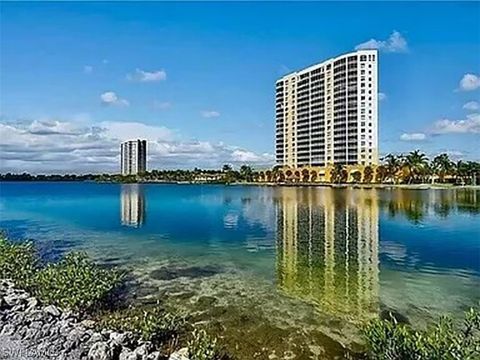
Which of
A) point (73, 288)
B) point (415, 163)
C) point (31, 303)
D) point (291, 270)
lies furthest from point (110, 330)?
point (415, 163)

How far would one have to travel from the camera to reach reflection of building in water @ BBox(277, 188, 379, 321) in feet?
53.8

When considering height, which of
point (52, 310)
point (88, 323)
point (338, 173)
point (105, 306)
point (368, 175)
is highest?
point (338, 173)

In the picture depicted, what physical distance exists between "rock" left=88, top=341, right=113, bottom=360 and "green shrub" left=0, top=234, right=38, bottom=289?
6.97m

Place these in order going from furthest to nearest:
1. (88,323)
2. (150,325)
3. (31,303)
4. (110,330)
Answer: (31,303) → (88,323) → (150,325) → (110,330)

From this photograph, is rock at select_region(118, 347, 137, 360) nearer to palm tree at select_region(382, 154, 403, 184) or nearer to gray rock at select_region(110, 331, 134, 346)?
gray rock at select_region(110, 331, 134, 346)

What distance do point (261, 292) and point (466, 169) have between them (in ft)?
434

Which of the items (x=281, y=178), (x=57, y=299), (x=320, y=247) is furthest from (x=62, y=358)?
(x=281, y=178)

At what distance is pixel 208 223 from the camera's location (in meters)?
44.7

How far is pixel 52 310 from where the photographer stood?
1230cm

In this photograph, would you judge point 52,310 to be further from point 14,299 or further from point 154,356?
point 154,356

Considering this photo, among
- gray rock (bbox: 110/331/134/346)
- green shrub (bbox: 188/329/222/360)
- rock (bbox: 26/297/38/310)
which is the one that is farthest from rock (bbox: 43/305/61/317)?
green shrub (bbox: 188/329/222/360)

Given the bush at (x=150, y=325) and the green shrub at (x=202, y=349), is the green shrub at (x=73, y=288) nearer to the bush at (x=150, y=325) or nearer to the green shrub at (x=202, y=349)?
the bush at (x=150, y=325)

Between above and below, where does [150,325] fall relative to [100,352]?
below

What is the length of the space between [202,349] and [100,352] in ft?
7.47
